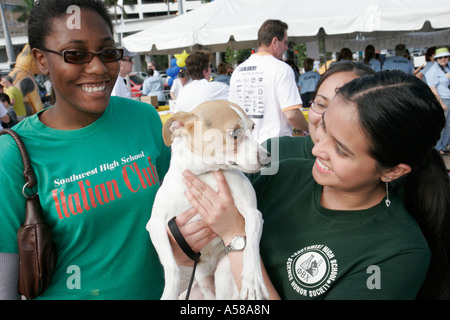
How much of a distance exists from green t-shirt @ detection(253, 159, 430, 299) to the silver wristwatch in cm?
14

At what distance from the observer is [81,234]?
147 cm

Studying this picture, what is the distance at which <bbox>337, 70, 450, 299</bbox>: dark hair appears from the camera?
1382 mm

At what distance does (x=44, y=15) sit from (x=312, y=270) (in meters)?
1.54

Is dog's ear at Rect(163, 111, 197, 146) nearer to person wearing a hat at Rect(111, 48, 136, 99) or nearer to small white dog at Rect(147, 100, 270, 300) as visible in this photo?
small white dog at Rect(147, 100, 270, 300)

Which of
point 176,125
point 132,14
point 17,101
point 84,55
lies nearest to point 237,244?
point 176,125

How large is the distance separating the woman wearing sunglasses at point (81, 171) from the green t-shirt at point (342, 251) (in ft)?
2.12

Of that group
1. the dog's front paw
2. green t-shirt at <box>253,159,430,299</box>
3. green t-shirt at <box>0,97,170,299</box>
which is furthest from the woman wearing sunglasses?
green t-shirt at <box>253,159,430,299</box>

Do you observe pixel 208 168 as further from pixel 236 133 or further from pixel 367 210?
pixel 367 210

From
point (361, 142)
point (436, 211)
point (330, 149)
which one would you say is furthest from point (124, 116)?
point (436, 211)

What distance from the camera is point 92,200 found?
150 cm

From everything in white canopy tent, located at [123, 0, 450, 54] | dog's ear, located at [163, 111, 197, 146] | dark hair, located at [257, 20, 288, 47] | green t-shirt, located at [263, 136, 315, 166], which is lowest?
green t-shirt, located at [263, 136, 315, 166]

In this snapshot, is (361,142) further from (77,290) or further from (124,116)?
(77,290)

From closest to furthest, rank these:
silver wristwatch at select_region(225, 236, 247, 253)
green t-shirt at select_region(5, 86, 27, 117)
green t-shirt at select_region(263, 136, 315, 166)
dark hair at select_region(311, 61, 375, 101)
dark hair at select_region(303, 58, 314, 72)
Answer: silver wristwatch at select_region(225, 236, 247, 253)
dark hair at select_region(311, 61, 375, 101)
green t-shirt at select_region(263, 136, 315, 166)
green t-shirt at select_region(5, 86, 27, 117)
dark hair at select_region(303, 58, 314, 72)

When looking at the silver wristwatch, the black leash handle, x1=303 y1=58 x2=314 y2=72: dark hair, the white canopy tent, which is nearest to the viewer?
the silver wristwatch
